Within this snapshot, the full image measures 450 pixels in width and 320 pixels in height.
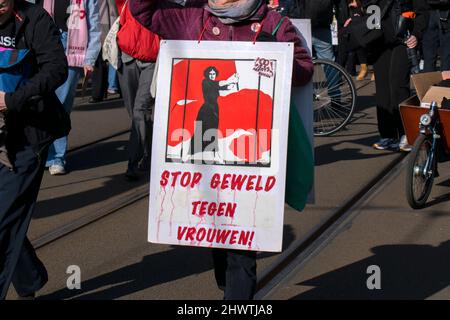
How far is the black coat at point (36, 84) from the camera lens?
4.58m

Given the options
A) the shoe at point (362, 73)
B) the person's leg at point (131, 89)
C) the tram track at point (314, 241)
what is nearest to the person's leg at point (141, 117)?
the person's leg at point (131, 89)

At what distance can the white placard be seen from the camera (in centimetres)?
438

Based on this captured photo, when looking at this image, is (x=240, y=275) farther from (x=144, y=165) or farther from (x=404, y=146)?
(x=404, y=146)

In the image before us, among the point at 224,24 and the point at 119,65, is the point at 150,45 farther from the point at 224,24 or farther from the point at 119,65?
the point at 224,24

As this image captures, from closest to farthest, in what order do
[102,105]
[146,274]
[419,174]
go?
[146,274]
[419,174]
[102,105]

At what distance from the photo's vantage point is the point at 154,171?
4.50m

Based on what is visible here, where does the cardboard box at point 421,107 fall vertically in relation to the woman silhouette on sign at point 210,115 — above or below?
below

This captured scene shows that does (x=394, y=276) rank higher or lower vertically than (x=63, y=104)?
lower

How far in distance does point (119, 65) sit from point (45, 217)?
174 cm

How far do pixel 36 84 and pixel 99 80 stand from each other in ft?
27.4

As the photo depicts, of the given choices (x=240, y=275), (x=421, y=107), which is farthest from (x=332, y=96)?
(x=240, y=275)

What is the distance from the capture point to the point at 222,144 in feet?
14.4

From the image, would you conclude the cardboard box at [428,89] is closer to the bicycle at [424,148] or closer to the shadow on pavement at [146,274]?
the bicycle at [424,148]

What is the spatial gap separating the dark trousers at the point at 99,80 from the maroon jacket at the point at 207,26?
8143mm
